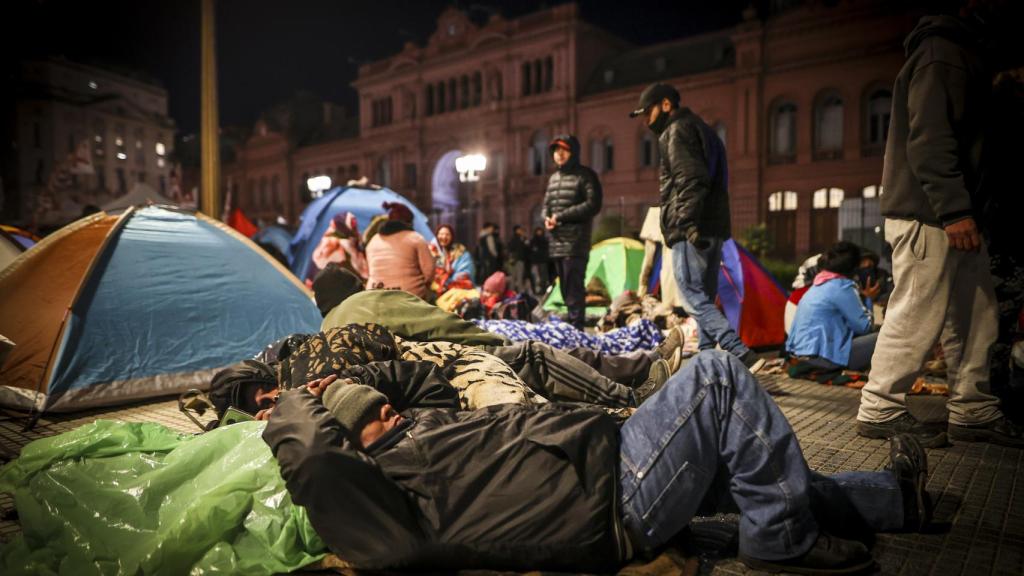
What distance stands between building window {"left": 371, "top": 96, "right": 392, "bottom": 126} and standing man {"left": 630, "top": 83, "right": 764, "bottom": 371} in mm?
33920

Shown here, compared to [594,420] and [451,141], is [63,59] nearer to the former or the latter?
[451,141]

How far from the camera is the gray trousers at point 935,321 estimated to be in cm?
330

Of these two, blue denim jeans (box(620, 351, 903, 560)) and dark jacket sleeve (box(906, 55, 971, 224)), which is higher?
dark jacket sleeve (box(906, 55, 971, 224))

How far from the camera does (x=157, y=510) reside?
8.23 ft

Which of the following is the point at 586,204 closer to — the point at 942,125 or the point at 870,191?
the point at 942,125

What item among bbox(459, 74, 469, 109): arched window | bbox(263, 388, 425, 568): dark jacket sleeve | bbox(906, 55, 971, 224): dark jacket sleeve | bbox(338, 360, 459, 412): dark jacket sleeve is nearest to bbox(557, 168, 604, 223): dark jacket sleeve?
bbox(906, 55, 971, 224): dark jacket sleeve

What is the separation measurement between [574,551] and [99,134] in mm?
62143

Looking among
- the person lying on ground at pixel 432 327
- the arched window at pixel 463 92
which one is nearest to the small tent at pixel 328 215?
the person lying on ground at pixel 432 327

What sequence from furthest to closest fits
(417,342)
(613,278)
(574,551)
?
(613,278) < (417,342) < (574,551)

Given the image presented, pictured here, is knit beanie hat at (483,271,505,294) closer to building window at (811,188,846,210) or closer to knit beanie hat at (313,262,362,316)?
knit beanie hat at (313,262,362,316)

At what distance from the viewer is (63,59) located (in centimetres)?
5331

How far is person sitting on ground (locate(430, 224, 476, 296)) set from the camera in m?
8.50

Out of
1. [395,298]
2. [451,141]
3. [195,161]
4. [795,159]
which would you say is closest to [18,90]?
[195,161]

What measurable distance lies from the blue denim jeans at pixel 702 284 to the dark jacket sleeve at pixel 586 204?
6.40 feet
